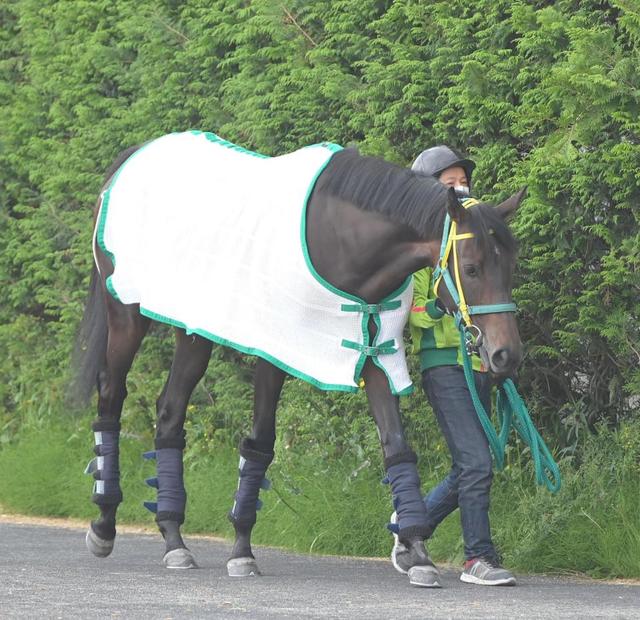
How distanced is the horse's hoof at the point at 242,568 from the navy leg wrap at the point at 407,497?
1007 mm

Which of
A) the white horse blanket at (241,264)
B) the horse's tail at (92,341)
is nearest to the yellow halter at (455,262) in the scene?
the white horse blanket at (241,264)

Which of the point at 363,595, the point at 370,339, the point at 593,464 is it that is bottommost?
the point at 363,595

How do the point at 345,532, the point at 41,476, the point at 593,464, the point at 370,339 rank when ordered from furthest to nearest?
1. the point at 41,476
2. the point at 345,532
3. the point at 593,464
4. the point at 370,339

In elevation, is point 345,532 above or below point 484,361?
below

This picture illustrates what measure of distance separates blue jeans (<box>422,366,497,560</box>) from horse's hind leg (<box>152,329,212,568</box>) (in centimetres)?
134

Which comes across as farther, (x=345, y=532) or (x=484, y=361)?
(x=345, y=532)

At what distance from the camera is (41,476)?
11.1 m

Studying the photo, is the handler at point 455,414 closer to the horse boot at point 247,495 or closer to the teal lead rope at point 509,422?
the teal lead rope at point 509,422

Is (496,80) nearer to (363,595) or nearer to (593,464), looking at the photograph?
(593,464)

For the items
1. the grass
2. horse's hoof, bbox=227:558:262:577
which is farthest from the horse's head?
horse's hoof, bbox=227:558:262:577

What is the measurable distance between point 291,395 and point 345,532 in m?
1.16

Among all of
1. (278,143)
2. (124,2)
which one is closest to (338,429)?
(278,143)

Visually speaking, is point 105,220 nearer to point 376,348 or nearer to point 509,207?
point 376,348

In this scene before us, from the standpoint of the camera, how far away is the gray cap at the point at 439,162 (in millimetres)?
7176
